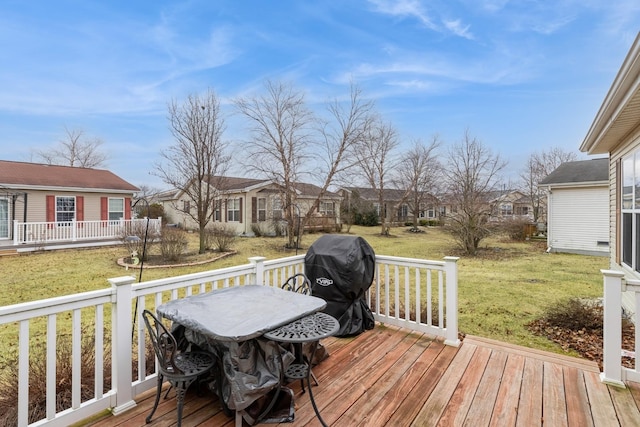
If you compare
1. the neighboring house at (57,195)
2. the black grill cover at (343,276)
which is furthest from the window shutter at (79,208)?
the black grill cover at (343,276)

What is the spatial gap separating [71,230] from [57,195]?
7.16ft

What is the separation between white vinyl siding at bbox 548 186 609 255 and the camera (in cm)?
1102

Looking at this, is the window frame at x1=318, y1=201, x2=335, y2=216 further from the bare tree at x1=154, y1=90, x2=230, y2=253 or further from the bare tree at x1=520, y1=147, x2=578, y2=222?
the bare tree at x1=520, y1=147, x2=578, y2=222

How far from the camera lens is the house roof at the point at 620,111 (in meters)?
2.64

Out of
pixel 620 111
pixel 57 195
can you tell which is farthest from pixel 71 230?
pixel 620 111

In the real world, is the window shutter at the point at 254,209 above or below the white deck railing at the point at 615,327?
above

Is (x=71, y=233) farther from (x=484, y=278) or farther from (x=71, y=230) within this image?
(x=484, y=278)

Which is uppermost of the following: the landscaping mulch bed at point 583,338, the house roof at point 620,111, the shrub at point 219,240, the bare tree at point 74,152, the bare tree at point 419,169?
the bare tree at point 74,152

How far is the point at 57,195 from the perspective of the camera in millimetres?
13516

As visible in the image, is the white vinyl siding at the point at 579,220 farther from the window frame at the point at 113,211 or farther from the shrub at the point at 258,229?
the window frame at the point at 113,211

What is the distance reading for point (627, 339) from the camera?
3893 millimetres

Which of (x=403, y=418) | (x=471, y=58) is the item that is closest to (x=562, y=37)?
(x=471, y=58)

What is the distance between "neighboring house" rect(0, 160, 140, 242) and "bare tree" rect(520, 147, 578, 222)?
2773 centimetres

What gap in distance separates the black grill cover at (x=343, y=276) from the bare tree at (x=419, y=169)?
18712 millimetres
